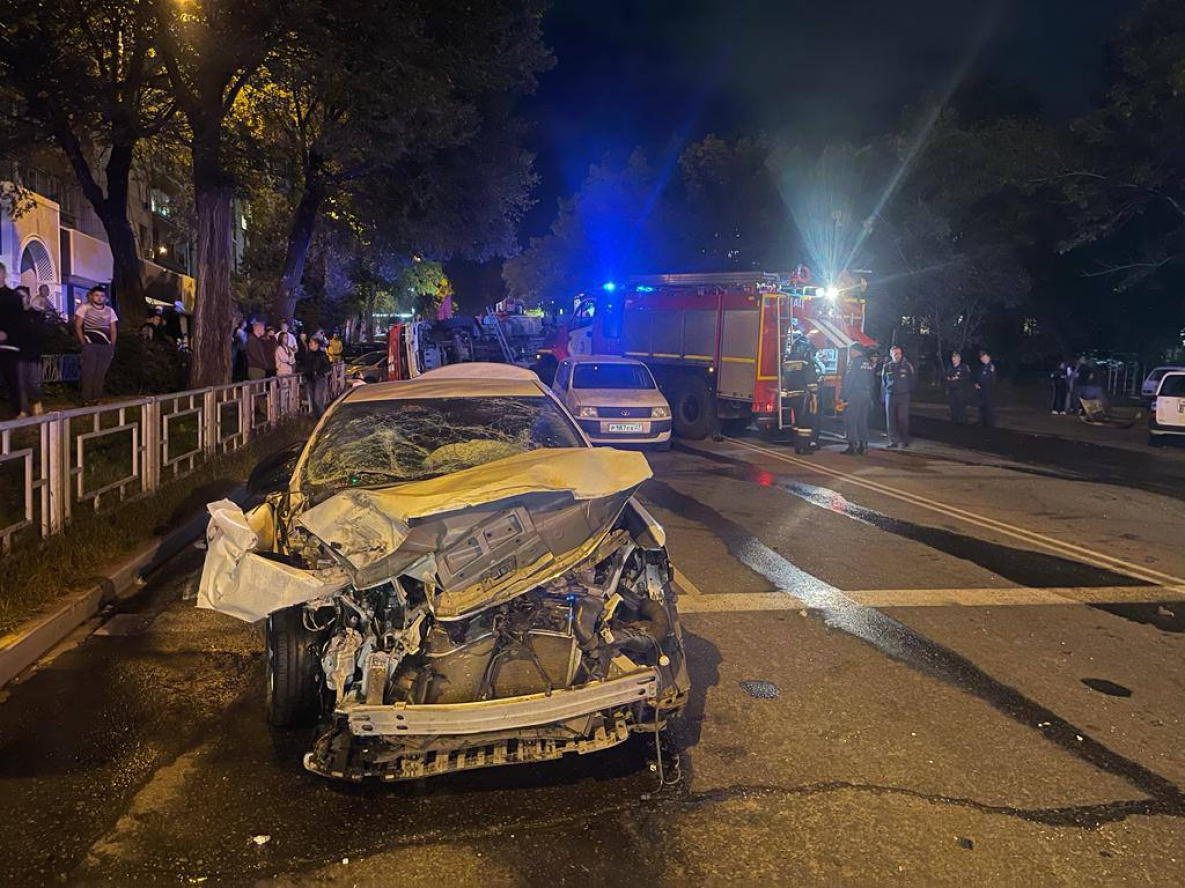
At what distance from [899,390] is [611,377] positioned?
16.2 feet

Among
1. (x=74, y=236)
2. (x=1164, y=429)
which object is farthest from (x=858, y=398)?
(x=74, y=236)

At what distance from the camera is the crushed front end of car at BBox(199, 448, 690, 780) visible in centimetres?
377

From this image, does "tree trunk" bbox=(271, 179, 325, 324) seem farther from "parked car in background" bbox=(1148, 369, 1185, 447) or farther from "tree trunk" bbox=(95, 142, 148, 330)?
"parked car in background" bbox=(1148, 369, 1185, 447)

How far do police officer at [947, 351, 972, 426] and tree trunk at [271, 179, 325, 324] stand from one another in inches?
604

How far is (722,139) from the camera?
137 feet

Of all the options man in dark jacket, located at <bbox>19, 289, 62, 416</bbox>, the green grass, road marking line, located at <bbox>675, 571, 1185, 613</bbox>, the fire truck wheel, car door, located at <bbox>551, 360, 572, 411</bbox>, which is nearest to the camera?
the green grass

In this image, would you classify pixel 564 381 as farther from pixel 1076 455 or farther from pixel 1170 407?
pixel 1170 407

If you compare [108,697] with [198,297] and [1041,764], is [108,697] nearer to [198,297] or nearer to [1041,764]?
[1041,764]

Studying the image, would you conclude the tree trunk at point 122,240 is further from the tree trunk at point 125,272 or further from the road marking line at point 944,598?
the road marking line at point 944,598

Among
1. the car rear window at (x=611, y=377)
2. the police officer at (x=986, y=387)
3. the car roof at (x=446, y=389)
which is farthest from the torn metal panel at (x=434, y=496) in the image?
the police officer at (x=986, y=387)

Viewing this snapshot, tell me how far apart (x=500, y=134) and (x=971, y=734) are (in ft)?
73.7

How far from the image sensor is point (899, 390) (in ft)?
54.4

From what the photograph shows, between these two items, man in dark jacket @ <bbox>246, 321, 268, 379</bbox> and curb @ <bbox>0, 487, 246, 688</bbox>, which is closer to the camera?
curb @ <bbox>0, 487, 246, 688</bbox>

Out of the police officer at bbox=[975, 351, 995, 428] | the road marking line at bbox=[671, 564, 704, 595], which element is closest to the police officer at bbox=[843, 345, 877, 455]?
the police officer at bbox=[975, 351, 995, 428]
